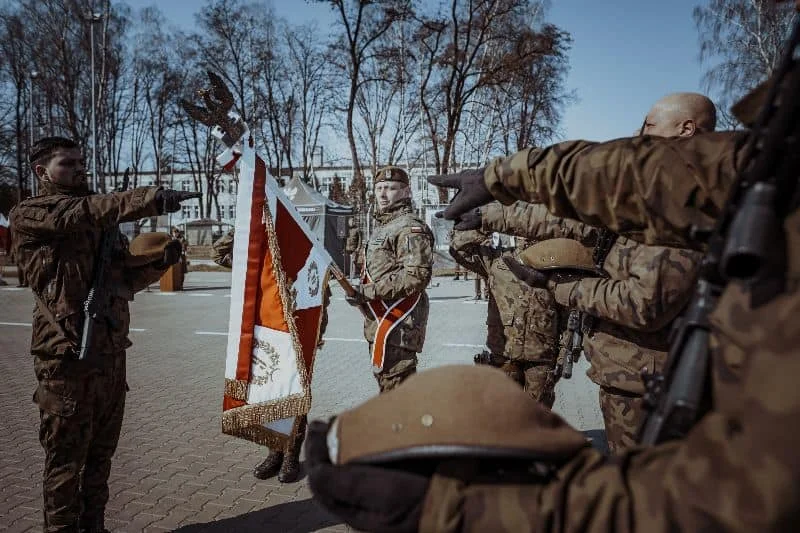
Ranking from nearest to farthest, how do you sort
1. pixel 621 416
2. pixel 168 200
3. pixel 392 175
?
pixel 621 416
pixel 168 200
pixel 392 175

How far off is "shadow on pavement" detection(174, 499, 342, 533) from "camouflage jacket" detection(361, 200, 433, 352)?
1.21m

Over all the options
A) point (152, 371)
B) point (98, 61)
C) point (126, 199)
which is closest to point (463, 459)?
point (126, 199)

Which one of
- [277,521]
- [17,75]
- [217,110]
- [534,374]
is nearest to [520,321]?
[534,374]

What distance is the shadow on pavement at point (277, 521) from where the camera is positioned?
136 inches

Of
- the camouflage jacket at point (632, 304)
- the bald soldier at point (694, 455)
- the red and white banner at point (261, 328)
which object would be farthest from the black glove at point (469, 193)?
the red and white banner at point (261, 328)

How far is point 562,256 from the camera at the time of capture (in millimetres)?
3363

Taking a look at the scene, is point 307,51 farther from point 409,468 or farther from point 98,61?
point 409,468

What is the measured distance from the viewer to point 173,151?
4594 cm

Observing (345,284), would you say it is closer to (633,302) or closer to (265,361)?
(265,361)

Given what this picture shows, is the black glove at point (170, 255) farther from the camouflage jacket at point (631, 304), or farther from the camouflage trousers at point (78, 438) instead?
the camouflage jacket at point (631, 304)

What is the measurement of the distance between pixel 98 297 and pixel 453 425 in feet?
9.59

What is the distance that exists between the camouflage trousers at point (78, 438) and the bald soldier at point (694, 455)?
2617 millimetres

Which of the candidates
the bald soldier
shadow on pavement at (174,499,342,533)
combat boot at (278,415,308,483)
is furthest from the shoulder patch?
the bald soldier

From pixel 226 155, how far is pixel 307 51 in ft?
102
